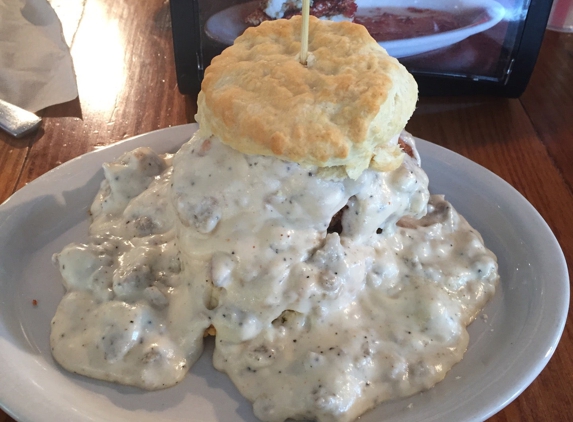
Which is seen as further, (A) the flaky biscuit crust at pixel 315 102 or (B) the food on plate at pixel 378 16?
(B) the food on plate at pixel 378 16

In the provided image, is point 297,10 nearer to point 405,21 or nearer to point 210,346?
point 405,21

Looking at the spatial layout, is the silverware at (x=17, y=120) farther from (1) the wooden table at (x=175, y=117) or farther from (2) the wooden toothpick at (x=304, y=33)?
(2) the wooden toothpick at (x=304, y=33)

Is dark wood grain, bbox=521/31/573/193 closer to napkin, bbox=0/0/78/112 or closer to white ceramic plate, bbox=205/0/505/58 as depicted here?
white ceramic plate, bbox=205/0/505/58

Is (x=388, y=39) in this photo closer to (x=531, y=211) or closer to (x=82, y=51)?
(x=531, y=211)

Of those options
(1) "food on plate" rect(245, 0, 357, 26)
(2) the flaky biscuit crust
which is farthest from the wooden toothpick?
(1) "food on plate" rect(245, 0, 357, 26)

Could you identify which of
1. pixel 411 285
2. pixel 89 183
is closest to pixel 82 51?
pixel 89 183

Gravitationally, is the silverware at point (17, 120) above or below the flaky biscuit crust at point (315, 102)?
below

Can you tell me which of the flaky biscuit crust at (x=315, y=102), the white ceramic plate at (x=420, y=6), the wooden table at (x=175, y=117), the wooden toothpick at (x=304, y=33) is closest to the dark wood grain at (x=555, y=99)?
the wooden table at (x=175, y=117)
